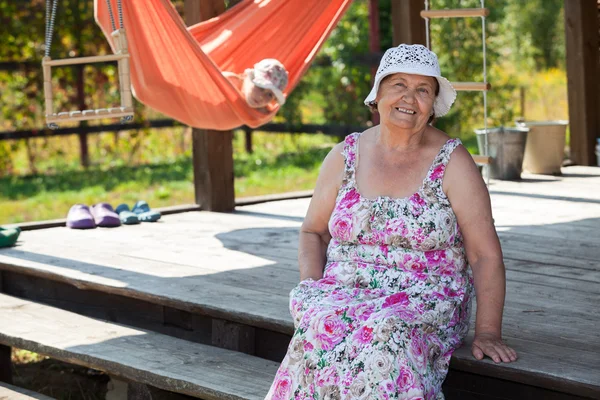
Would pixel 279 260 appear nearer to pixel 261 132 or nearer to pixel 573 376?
pixel 573 376

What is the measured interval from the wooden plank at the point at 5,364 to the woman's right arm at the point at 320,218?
4.72ft

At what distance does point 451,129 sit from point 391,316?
656 cm

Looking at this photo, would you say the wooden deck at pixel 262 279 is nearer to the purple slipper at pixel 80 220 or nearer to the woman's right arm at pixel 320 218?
the purple slipper at pixel 80 220

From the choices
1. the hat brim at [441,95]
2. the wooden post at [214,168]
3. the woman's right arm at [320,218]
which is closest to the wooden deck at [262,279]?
the wooden post at [214,168]

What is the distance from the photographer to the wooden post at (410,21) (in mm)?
5195

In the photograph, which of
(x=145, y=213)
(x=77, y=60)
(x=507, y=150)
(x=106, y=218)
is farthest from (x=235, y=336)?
(x=507, y=150)

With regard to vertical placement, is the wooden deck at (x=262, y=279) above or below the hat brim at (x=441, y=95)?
below

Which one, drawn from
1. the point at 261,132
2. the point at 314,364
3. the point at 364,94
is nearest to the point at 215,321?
the point at 314,364

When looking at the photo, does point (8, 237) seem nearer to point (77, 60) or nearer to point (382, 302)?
point (77, 60)

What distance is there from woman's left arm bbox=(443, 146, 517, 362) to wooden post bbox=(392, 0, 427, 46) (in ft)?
8.85

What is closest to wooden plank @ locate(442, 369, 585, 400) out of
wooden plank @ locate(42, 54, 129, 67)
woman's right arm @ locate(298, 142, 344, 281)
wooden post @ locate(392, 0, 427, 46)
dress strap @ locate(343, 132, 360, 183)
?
woman's right arm @ locate(298, 142, 344, 281)

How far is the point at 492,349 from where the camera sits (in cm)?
251

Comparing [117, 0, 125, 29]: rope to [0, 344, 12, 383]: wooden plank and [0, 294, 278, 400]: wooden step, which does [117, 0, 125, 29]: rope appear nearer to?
[0, 294, 278, 400]: wooden step

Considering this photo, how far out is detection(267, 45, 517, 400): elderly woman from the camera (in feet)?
7.80
